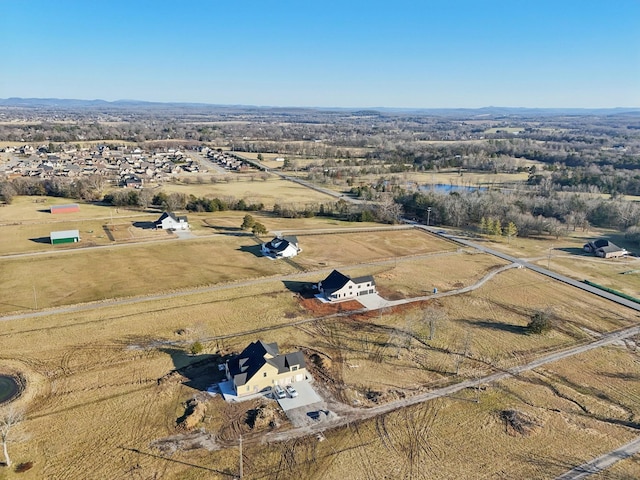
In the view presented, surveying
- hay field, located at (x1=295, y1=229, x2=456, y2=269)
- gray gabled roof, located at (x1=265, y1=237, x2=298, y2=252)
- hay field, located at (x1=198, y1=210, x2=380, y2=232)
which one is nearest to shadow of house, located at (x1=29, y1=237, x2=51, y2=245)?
hay field, located at (x1=198, y1=210, x2=380, y2=232)

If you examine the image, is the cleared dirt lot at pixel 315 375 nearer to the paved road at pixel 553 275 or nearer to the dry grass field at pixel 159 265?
the dry grass field at pixel 159 265

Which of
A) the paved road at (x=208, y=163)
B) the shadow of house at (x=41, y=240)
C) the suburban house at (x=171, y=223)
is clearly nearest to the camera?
the shadow of house at (x=41, y=240)

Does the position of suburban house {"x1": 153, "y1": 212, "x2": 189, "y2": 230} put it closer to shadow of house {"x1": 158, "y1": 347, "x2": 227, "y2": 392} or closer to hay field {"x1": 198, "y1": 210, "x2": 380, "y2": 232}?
hay field {"x1": 198, "y1": 210, "x2": 380, "y2": 232}

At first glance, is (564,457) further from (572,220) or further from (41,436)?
(572,220)

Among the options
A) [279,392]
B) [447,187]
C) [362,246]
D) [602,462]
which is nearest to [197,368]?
[279,392]

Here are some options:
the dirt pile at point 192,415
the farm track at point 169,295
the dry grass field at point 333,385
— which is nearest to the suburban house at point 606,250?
the dry grass field at point 333,385

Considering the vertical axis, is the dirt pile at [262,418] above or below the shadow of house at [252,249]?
above

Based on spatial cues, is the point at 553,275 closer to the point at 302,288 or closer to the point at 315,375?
the point at 302,288
